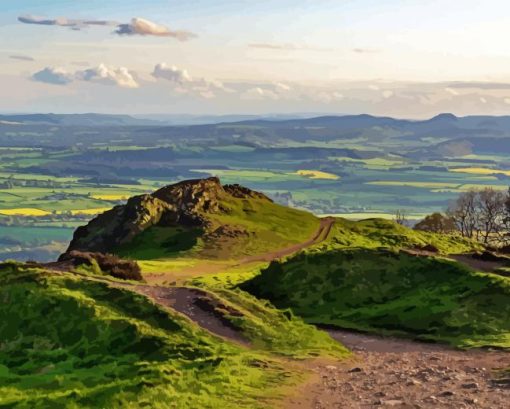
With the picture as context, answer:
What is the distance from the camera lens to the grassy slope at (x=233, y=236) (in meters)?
109

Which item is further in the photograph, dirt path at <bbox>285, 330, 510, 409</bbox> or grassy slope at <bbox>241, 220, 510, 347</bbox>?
grassy slope at <bbox>241, 220, 510, 347</bbox>

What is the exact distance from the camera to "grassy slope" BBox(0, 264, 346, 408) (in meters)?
31.2

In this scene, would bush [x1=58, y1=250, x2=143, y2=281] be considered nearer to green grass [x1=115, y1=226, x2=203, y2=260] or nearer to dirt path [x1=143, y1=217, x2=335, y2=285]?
dirt path [x1=143, y1=217, x2=335, y2=285]

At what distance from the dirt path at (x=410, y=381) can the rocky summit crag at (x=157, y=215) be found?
7471 cm

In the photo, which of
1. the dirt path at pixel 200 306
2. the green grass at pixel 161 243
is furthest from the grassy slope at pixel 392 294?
the green grass at pixel 161 243

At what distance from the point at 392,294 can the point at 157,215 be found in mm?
73392

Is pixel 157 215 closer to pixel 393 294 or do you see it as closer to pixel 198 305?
pixel 393 294

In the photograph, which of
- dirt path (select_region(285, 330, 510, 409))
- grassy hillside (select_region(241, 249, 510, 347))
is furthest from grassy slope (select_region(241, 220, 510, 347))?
dirt path (select_region(285, 330, 510, 409))

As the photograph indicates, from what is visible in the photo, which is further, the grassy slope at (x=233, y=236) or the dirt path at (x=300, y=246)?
the grassy slope at (x=233, y=236)

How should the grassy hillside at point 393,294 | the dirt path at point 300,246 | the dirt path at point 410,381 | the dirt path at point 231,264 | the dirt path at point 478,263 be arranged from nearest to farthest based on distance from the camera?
the dirt path at point 410,381, the grassy hillside at point 393,294, the dirt path at point 478,263, the dirt path at point 231,264, the dirt path at point 300,246

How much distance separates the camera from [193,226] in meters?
120

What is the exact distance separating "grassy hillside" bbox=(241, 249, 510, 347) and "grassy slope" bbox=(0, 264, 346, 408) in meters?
8.94

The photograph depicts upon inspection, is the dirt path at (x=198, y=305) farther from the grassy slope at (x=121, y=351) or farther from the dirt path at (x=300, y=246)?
the dirt path at (x=300, y=246)

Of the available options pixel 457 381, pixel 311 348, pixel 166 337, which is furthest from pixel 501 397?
pixel 166 337
